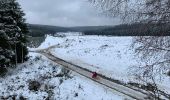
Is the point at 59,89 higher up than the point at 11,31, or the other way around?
the point at 11,31

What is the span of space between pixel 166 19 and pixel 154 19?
0.72 feet

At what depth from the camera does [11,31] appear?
4356cm

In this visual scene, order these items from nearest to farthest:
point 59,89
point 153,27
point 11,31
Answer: point 153,27, point 59,89, point 11,31

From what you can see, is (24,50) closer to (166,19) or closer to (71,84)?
(71,84)

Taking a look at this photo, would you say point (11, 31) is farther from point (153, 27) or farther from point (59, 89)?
point (153, 27)

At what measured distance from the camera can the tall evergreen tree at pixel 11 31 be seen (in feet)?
130

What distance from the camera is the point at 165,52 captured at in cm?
693

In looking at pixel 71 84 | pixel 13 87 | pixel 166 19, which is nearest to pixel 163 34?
pixel 166 19

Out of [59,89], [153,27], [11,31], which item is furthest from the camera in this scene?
[11,31]

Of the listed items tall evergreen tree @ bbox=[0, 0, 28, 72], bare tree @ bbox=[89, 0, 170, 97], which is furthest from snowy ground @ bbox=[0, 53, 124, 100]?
bare tree @ bbox=[89, 0, 170, 97]

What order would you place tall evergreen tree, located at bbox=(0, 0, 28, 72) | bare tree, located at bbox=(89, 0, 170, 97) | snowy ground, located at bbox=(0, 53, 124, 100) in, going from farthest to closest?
tall evergreen tree, located at bbox=(0, 0, 28, 72) → snowy ground, located at bbox=(0, 53, 124, 100) → bare tree, located at bbox=(89, 0, 170, 97)

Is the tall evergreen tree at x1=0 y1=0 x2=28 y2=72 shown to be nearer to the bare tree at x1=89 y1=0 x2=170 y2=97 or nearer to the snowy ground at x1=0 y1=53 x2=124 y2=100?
the snowy ground at x1=0 y1=53 x2=124 y2=100

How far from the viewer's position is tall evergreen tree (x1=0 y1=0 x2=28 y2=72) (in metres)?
39.7

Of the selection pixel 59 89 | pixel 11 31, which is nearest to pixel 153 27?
pixel 59 89
